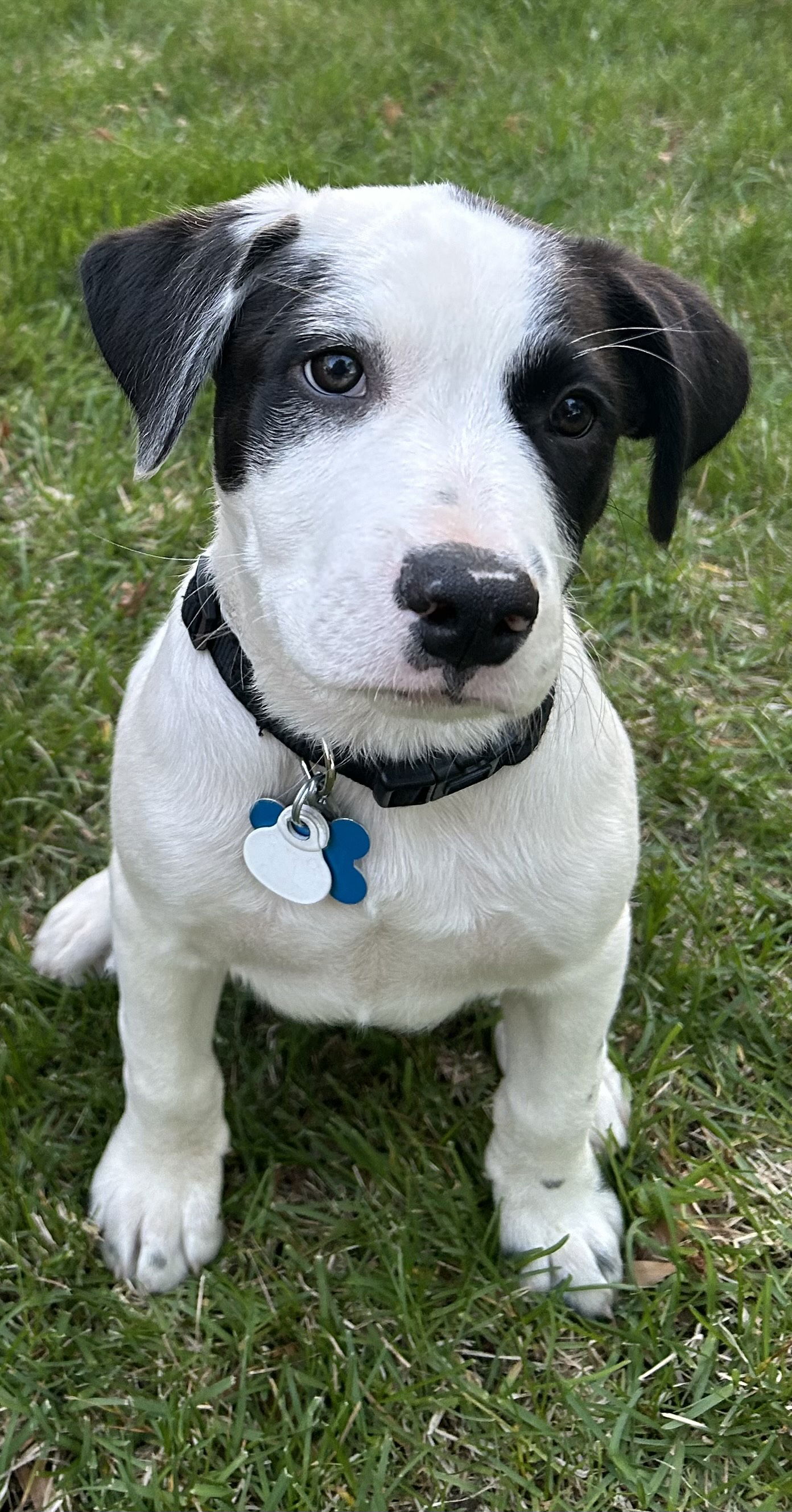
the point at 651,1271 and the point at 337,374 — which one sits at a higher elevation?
the point at 337,374

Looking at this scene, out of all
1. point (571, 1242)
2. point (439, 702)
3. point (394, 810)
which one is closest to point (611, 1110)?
point (571, 1242)

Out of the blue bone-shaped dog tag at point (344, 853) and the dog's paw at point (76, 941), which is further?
the dog's paw at point (76, 941)

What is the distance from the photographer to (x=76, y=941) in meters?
3.05

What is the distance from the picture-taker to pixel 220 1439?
2412mm

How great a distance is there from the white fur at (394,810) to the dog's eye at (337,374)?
0.06 metres

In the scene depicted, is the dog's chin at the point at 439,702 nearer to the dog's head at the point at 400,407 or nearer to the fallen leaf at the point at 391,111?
the dog's head at the point at 400,407

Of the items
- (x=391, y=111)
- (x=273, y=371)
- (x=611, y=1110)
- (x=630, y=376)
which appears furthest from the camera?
(x=391, y=111)


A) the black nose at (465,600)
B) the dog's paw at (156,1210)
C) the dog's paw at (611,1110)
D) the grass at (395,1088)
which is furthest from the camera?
the dog's paw at (611,1110)

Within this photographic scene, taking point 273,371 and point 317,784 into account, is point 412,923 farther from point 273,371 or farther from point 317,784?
point 273,371

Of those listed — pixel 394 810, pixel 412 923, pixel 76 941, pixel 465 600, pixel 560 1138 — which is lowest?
pixel 76 941

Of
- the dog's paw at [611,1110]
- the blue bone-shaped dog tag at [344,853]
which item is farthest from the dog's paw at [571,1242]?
the blue bone-shaped dog tag at [344,853]

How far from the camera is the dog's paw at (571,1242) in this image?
264 centimetres

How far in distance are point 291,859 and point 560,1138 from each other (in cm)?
87

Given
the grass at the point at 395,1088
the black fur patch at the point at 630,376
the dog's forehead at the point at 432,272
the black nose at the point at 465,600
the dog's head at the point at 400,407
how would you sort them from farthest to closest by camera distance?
the grass at the point at 395,1088 < the black fur patch at the point at 630,376 < the dog's forehead at the point at 432,272 < the dog's head at the point at 400,407 < the black nose at the point at 465,600
